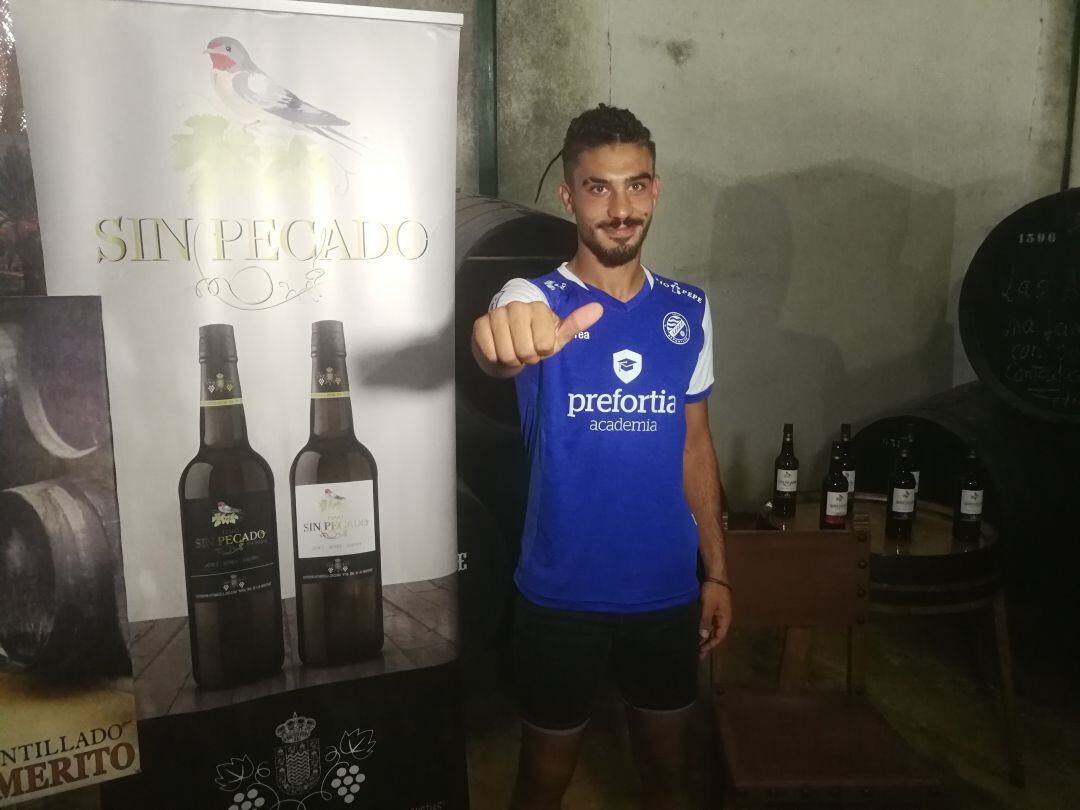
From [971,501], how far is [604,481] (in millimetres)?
1268

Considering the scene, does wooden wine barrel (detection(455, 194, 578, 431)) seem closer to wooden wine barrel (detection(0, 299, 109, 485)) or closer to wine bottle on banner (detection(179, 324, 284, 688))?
wine bottle on banner (detection(179, 324, 284, 688))

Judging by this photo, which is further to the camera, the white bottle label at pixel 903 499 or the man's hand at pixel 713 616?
the white bottle label at pixel 903 499

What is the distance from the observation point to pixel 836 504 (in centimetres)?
218

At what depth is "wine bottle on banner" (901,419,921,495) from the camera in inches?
90.3

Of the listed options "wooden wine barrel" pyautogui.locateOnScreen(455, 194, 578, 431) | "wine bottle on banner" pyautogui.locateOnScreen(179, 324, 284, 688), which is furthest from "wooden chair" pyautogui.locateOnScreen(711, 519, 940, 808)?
"wine bottle on banner" pyautogui.locateOnScreen(179, 324, 284, 688)

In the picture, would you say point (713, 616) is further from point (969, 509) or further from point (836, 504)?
point (969, 509)

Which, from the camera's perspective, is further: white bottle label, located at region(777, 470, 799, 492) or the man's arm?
white bottle label, located at region(777, 470, 799, 492)

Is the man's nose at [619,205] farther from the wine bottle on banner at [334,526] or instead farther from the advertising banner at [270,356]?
the wine bottle on banner at [334,526]

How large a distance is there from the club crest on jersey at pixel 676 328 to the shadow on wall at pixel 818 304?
1615 millimetres

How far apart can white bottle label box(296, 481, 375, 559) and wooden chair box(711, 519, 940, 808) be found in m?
0.85

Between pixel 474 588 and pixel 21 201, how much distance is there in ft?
4.22

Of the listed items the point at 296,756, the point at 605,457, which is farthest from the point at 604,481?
the point at 296,756

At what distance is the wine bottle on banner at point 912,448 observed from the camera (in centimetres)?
229

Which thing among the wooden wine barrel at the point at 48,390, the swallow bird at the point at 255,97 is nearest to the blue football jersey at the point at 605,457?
the swallow bird at the point at 255,97
